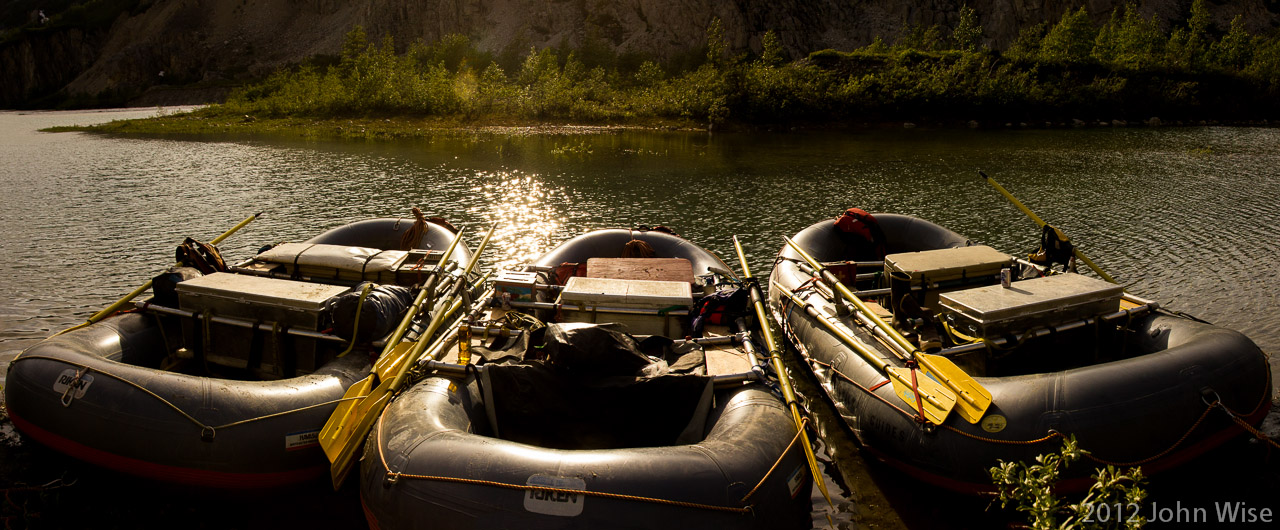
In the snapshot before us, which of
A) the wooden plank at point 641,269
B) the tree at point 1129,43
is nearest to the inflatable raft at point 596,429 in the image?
the wooden plank at point 641,269

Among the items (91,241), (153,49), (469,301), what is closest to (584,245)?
(469,301)

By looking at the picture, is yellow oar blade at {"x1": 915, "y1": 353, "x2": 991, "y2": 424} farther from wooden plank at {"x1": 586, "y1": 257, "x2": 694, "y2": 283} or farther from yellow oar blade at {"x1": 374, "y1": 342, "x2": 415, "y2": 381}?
yellow oar blade at {"x1": 374, "y1": 342, "x2": 415, "y2": 381}

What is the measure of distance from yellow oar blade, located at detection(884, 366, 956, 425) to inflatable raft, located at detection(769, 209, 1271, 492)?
1cm

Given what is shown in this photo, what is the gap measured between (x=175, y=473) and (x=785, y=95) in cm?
3632

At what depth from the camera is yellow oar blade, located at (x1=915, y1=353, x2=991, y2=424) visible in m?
5.16

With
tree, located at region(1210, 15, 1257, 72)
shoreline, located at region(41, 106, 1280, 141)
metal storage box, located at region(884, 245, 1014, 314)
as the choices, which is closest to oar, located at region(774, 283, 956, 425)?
metal storage box, located at region(884, 245, 1014, 314)

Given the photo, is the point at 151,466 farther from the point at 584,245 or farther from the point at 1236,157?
the point at 1236,157

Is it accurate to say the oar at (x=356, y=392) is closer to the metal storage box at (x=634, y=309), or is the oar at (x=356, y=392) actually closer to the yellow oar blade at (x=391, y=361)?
the yellow oar blade at (x=391, y=361)

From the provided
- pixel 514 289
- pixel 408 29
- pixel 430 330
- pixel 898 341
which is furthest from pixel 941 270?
pixel 408 29

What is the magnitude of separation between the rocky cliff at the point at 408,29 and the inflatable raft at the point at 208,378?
55.1 meters

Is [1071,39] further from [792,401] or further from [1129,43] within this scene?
[792,401]

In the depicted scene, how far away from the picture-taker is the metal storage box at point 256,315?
20.9 ft

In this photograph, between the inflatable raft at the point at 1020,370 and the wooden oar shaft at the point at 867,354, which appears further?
the wooden oar shaft at the point at 867,354

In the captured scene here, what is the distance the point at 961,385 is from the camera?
540 cm
